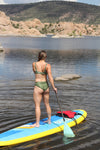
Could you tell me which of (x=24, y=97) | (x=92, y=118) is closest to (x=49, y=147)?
(x=92, y=118)

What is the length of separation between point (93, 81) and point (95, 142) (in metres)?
11.7

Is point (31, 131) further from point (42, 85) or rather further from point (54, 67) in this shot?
point (54, 67)

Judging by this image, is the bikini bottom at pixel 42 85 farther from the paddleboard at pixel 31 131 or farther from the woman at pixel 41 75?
the paddleboard at pixel 31 131

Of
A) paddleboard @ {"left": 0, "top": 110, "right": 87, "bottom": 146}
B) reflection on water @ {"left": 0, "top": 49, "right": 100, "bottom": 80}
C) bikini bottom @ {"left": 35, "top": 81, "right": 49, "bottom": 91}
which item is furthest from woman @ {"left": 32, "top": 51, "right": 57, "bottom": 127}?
reflection on water @ {"left": 0, "top": 49, "right": 100, "bottom": 80}

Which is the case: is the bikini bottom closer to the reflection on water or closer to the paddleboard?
the paddleboard

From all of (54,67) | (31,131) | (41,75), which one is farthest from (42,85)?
(54,67)

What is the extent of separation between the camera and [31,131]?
331 inches

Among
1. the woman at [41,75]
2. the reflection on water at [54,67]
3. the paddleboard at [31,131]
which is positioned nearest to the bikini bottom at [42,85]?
the woman at [41,75]

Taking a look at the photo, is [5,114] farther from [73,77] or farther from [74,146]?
[73,77]

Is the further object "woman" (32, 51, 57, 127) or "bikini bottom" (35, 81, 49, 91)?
"bikini bottom" (35, 81, 49, 91)

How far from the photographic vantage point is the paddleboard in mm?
7871

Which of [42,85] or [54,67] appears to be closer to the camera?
[42,85]

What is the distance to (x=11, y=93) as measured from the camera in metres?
14.9

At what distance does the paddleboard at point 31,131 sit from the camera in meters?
7.87
